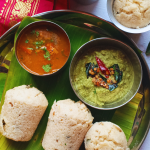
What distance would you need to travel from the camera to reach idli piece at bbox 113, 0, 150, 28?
2701 mm

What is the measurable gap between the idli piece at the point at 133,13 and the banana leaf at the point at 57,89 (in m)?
0.49

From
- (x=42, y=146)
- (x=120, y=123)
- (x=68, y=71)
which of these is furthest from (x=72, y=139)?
(x=68, y=71)

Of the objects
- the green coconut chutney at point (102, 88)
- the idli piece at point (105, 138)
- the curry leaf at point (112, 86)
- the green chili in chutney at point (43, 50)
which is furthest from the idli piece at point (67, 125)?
the green chili in chutney at point (43, 50)

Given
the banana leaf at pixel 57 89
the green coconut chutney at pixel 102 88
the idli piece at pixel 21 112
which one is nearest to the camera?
the idli piece at pixel 21 112

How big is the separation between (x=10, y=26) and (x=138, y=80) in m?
2.35

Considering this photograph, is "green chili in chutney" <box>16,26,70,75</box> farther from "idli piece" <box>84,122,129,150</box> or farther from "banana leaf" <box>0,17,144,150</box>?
"idli piece" <box>84,122,129,150</box>

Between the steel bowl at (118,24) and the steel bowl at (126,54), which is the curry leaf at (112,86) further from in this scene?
the steel bowl at (118,24)

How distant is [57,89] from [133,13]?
1.69m

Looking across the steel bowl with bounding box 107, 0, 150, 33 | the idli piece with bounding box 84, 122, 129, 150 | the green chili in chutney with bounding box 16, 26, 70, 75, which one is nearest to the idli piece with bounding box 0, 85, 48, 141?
the green chili in chutney with bounding box 16, 26, 70, 75

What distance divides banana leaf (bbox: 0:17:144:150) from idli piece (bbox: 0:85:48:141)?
214 millimetres

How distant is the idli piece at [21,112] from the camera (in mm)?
2717

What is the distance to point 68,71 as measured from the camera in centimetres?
305

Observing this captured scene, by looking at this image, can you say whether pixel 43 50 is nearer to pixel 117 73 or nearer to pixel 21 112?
pixel 21 112

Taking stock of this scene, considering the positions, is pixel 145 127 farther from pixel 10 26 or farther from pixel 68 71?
pixel 10 26
